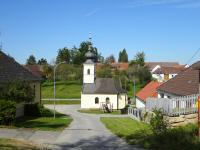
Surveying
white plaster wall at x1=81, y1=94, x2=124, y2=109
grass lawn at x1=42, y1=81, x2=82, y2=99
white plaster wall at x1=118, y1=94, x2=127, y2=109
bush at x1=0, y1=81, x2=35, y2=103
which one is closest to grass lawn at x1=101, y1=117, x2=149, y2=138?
bush at x1=0, y1=81, x2=35, y2=103

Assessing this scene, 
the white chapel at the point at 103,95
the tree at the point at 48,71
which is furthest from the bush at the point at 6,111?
the tree at the point at 48,71

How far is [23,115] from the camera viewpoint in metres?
39.0

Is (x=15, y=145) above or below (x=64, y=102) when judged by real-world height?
below

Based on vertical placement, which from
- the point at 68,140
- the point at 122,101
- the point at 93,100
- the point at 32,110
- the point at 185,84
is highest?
the point at 185,84

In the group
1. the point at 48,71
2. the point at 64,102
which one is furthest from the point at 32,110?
the point at 48,71

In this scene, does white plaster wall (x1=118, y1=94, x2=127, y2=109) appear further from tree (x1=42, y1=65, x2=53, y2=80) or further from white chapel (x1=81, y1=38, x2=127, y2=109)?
tree (x1=42, y1=65, x2=53, y2=80)

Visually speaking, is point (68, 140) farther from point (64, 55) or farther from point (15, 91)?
point (64, 55)

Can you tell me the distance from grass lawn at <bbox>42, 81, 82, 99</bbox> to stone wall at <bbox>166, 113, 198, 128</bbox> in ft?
207

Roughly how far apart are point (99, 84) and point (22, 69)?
3240 centimetres

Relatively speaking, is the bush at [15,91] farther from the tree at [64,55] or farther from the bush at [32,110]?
the tree at [64,55]

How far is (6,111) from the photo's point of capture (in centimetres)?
2703

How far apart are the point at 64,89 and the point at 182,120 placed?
73.6 m

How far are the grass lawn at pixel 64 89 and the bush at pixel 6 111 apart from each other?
60335mm

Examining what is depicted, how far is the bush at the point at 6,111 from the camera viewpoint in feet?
88.5
